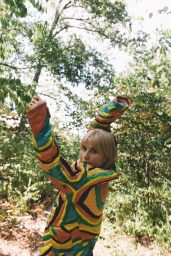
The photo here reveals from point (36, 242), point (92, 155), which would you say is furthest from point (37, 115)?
point (36, 242)

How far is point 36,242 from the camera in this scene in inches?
261

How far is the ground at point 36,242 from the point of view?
6301mm

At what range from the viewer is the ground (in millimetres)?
6301

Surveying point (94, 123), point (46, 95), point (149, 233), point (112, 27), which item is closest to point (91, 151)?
point (94, 123)

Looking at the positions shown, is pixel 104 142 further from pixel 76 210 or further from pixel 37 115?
pixel 37 115

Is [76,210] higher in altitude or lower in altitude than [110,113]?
lower

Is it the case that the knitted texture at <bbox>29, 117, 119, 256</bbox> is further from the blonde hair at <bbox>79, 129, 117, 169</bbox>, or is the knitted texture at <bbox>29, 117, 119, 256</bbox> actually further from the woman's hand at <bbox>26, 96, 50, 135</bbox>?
the woman's hand at <bbox>26, 96, 50, 135</bbox>

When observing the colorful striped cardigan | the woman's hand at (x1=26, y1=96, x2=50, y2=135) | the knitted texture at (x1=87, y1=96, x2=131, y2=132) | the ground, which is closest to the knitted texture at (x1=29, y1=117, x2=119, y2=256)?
the colorful striped cardigan

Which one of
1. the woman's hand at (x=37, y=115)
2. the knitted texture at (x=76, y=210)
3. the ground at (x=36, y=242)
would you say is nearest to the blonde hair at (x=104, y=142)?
the knitted texture at (x=76, y=210)

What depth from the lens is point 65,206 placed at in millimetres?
1539

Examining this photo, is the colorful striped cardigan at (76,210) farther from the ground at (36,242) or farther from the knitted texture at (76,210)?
the ground at (36,242)

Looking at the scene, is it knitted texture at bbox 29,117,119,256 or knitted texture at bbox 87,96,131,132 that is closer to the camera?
knitted texture at bbox 29,117,119,256

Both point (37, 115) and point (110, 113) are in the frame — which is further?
point (110, 113)

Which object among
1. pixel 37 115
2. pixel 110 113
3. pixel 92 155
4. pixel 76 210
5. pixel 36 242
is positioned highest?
pixel 110 113
